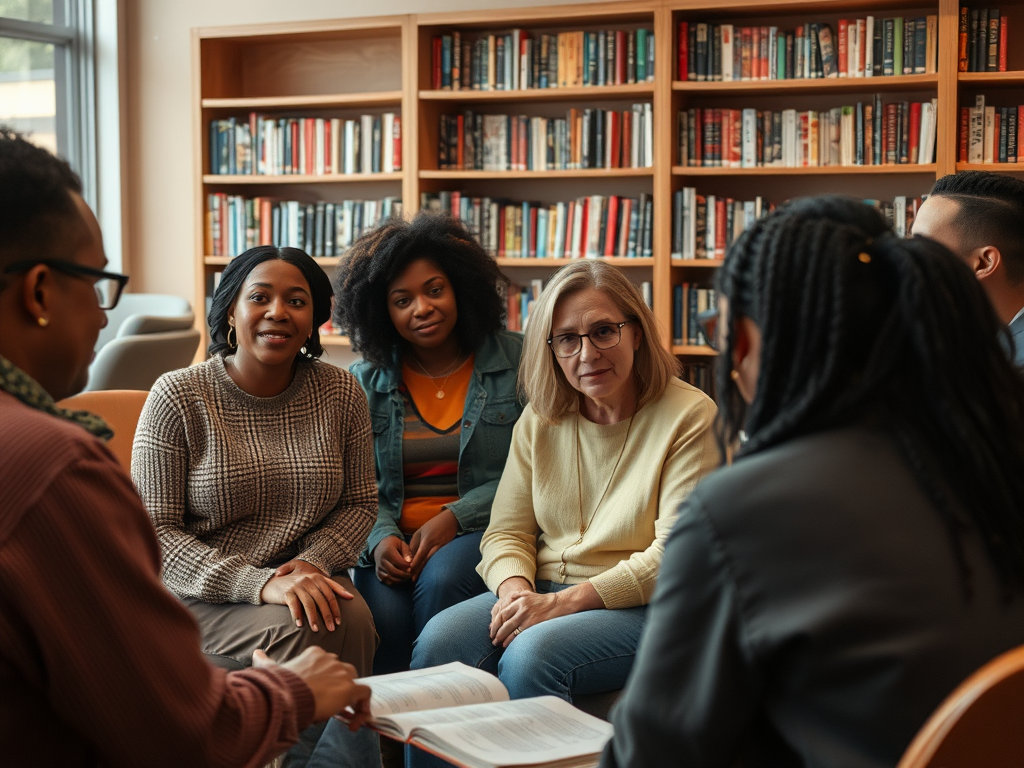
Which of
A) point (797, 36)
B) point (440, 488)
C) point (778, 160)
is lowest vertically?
point (440, 488)

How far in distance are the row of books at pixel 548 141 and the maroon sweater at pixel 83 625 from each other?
351cm

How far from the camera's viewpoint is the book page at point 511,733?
1.17 m

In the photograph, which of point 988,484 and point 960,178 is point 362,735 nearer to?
point 988,484

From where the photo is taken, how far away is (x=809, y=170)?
405 centimetres

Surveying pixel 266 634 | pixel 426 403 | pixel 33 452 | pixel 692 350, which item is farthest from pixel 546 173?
pixel 33 452

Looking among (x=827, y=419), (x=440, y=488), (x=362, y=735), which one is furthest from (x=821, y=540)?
(x=440, y=488)

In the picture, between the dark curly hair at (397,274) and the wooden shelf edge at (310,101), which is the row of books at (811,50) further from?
the dark curly hair at (397,274)

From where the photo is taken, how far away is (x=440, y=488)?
8.04 feet

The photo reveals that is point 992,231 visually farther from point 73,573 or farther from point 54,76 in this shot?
point 54,76

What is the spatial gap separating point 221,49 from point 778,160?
2548 mm

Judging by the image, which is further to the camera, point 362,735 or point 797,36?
point 797,36

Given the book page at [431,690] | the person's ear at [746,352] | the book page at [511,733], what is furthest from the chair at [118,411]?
the person's ear at [746,352]

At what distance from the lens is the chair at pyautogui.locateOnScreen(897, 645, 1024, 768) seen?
0.76 m

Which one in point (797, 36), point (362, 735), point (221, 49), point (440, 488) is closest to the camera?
point (362, 735)
